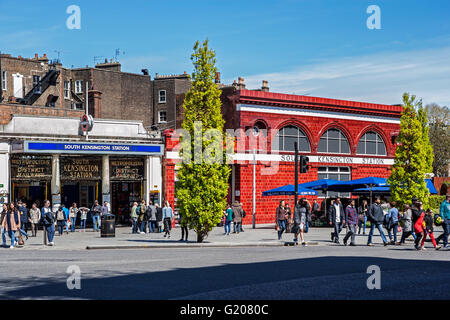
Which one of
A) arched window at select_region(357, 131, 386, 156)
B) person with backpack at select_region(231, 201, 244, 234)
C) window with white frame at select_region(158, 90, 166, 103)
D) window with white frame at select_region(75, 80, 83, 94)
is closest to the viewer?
person with backpack at select_region(231, 201, 244, 234)

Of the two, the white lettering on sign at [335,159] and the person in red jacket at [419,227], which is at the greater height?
the white lettering on sign at [335,159]

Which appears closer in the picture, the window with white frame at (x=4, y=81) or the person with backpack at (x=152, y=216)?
the person with backpack at (x=152, y=216)

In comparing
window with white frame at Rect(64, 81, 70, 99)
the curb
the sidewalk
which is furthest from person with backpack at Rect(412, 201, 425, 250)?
window with white frame at Rect(64, 81, 70, 99)

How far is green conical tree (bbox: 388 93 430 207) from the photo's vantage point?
30.7 metres

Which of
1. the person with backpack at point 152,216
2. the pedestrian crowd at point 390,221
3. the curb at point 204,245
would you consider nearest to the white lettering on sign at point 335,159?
the person with backpack at point 152,216

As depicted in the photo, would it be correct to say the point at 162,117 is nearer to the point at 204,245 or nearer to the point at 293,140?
the point at 293,140

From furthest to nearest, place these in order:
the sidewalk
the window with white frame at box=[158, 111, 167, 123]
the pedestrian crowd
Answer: the window with white frame at box=[158, 111, 167, 123] < the sidewalk < the pedestrian crowd

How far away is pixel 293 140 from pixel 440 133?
32.9m

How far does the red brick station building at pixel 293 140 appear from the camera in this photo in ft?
130

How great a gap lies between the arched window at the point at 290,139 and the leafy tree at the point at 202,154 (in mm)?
16497

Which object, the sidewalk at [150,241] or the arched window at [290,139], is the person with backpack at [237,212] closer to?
the sidewalk at [150,241]

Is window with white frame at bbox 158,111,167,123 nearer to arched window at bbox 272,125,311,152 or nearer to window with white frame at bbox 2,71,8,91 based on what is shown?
window with white frame at bbox 2,71,8,91
